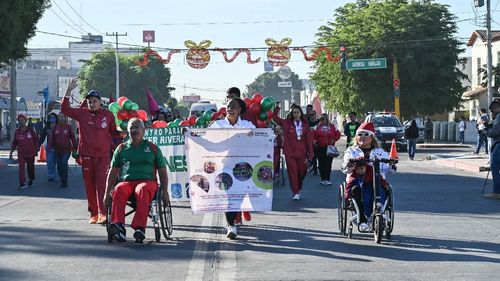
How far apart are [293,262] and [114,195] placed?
273 centimetres

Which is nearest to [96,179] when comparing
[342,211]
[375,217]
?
[342,211]

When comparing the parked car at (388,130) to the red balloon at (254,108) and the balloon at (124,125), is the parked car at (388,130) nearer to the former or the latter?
the balloon at (124,125)

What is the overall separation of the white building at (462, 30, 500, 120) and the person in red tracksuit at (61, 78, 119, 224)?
53784 mm

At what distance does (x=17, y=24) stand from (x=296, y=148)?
15.8m

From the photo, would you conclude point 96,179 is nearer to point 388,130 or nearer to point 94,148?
point 94,148

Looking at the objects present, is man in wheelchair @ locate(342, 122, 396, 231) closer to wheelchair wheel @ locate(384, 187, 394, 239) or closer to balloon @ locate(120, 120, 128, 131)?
wheelchair wheel @ locate(384, 187, 394, 239)

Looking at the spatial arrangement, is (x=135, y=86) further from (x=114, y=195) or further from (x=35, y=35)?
(x=114, y=195)

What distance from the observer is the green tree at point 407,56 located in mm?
58625

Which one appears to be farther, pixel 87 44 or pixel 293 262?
pixel 87 44

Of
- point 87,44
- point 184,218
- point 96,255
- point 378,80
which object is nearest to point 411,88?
point 378,80

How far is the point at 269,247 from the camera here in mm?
11453

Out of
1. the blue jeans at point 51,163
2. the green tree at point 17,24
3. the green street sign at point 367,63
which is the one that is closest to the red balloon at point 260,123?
the blue jeans at point 51,163

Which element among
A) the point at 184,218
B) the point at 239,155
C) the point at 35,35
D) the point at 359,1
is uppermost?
the point at 359,1

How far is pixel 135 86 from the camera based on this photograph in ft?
354
